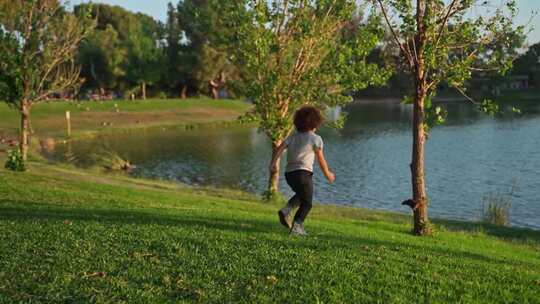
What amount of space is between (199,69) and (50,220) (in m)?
75.2

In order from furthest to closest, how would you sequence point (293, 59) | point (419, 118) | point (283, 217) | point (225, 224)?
point (293, 59), point (419, 118), point (225, 224), point (283, 217)

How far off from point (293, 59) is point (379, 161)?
14.6m

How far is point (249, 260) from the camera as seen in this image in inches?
306

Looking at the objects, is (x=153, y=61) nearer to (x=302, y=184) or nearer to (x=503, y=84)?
(x=503, y=84)

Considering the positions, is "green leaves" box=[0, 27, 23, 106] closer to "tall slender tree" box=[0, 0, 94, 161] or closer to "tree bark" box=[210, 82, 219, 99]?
"tall slender tree" box=[0, 0, 94, 161]

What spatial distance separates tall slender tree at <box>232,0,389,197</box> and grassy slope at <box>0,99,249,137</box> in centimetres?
3121

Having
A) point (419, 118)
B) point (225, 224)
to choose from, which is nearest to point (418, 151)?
point (419, 118)

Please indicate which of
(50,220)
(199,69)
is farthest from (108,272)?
(199,69)

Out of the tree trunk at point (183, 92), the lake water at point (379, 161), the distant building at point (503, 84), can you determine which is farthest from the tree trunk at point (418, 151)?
the distant building at point (503, 84)

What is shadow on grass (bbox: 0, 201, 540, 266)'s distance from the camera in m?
9.34

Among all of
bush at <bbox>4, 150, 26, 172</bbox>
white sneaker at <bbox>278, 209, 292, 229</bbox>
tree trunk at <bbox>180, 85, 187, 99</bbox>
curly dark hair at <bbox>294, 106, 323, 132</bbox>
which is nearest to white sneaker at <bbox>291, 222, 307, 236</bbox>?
white sneaker at <bbox>278, 209, 292, 229</bbox>

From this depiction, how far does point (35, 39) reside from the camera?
901 inches

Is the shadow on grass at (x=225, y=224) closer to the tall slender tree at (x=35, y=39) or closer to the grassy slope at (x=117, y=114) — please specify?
the tall slender tree at (x=35, y=39)

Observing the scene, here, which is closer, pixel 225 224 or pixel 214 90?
pixel 225 224
